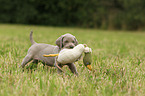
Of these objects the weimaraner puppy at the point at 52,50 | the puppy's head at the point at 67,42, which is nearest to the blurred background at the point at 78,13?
the weimaraner puppy at the point at 52,50

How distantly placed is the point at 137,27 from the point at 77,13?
9.29 meters

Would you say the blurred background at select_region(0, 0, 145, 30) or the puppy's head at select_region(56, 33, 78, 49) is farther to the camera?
the blurred background at select_region(0, 0, 145, 30)

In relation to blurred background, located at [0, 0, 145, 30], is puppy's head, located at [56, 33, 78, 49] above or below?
below

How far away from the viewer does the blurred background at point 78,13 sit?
26.2 metres

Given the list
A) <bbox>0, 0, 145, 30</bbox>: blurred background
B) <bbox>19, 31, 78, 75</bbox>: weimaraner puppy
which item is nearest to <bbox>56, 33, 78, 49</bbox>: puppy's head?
<bbox>19, 31, 78, 75</bbox>: weimaraner puppy

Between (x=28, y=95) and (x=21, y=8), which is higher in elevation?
(x=21, y=8)

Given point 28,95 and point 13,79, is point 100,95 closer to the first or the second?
point 28,95

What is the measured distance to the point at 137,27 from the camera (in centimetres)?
2656

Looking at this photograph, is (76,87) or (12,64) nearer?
(76,87)

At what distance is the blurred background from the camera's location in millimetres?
26203

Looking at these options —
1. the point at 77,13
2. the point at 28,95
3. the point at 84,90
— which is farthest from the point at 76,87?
the point at 77,13

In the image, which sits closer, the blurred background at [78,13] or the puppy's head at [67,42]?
the puppy's head at [67,42]

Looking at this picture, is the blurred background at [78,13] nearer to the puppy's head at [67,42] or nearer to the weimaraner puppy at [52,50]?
the weimaraner puppy at [52,50]

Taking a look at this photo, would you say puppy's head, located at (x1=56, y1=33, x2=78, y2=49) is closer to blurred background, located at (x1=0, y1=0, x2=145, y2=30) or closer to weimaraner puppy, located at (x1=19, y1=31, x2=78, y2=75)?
weimaraner puppy, located at (x1=19, y1=31, x2=78, y2=75)
